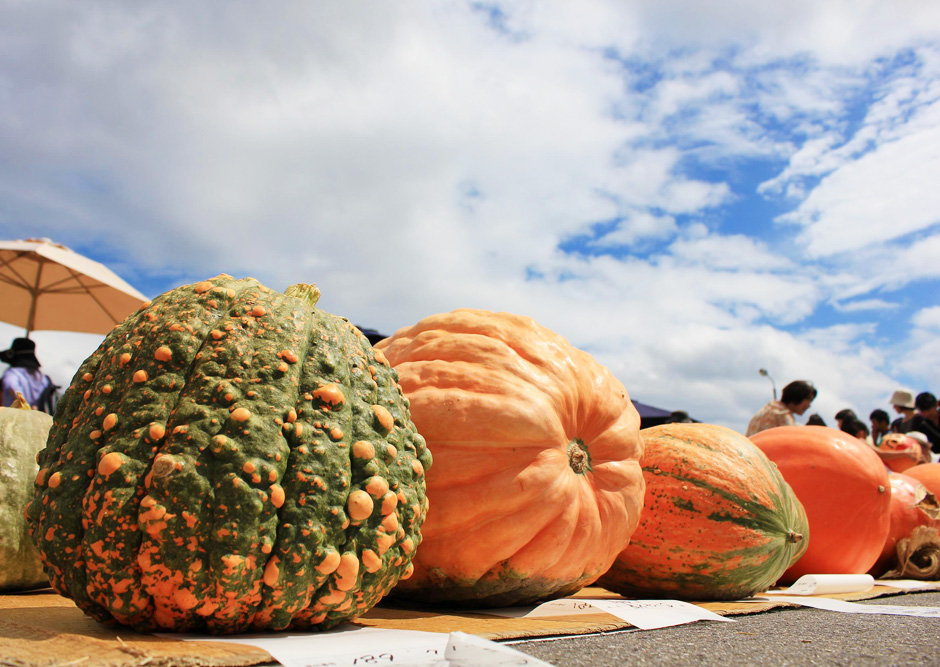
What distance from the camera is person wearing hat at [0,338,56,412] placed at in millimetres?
5715

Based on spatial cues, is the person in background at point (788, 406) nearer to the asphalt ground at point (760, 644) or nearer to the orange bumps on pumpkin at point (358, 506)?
the asphalt ground at point (760, 644)

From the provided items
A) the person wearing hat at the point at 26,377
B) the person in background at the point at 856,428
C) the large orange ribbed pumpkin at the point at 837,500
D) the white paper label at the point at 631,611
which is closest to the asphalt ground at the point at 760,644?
the white paper label at the point at 631,611

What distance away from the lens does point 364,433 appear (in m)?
1.84

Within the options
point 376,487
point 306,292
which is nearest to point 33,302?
point 306,292

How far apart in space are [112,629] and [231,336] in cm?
81

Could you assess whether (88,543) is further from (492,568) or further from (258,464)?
(492,568)

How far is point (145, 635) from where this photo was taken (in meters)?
1.60

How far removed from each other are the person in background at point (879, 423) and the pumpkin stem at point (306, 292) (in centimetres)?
1101

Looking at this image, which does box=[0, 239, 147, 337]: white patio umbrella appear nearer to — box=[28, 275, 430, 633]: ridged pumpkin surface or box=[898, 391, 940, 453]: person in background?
box=[28, 275, 430, 633]: ridged pumpkin surface

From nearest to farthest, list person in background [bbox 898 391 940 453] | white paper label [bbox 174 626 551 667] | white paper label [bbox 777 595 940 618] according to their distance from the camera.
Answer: white paper label [bbox 174 626 551 667] < white paper label [bbox 777 595 940 618] < person in background [bbox 898 391 940 453]

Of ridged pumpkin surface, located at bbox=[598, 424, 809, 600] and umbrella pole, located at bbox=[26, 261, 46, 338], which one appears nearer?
ridged pumpkin surface, located at bbox=[598, 424, 809, 600]

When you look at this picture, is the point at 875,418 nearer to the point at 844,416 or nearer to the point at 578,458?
the point at 844,416

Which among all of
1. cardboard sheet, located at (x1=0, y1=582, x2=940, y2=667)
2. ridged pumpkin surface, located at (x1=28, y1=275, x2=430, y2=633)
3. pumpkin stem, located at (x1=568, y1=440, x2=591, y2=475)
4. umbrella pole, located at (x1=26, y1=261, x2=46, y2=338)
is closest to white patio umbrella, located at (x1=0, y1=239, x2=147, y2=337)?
umbrella pole, located at (x1=26, y1=261, x2=46, y2=338)

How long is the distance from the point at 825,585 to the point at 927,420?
7093mm
